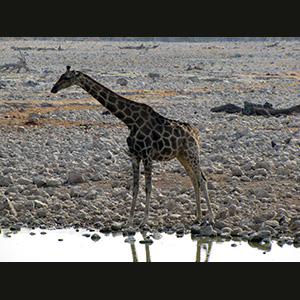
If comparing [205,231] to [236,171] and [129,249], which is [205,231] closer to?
[129,249]

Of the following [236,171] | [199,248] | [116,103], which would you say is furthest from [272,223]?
[116,103]

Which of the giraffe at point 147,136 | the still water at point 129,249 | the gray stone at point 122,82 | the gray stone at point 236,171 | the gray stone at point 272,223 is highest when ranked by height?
the gray stone at point 122,82

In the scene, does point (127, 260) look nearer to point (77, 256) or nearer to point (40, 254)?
point (77, 256)

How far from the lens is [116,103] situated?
369 inches

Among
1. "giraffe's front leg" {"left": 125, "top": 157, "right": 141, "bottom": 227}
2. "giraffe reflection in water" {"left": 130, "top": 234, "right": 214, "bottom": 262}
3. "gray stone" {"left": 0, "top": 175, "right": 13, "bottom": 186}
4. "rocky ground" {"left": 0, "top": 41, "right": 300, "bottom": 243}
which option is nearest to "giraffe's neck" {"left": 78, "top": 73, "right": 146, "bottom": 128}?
"giraffe's front leg" {"left": 125, "top": 157, "right": 141, "bottom": 227}

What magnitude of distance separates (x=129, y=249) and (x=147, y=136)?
182 centimetres

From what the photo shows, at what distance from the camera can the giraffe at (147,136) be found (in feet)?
30.1

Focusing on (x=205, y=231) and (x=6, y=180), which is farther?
(x=6, y=180)

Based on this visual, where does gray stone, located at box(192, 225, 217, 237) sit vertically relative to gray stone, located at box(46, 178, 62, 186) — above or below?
below

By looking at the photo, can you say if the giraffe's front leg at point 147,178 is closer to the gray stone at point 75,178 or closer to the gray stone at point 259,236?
the gray stone at point 259,236

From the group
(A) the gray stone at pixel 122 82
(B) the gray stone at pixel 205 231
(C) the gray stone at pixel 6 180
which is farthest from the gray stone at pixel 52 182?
(A) the gray stone at pixel 122 82

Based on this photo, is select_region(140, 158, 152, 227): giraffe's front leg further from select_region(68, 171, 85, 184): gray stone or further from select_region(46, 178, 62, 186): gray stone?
select_region(46, 178, 62, 186): gray stone

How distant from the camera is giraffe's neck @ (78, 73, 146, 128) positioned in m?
9.27

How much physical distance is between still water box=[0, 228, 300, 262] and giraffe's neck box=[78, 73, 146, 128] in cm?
191
